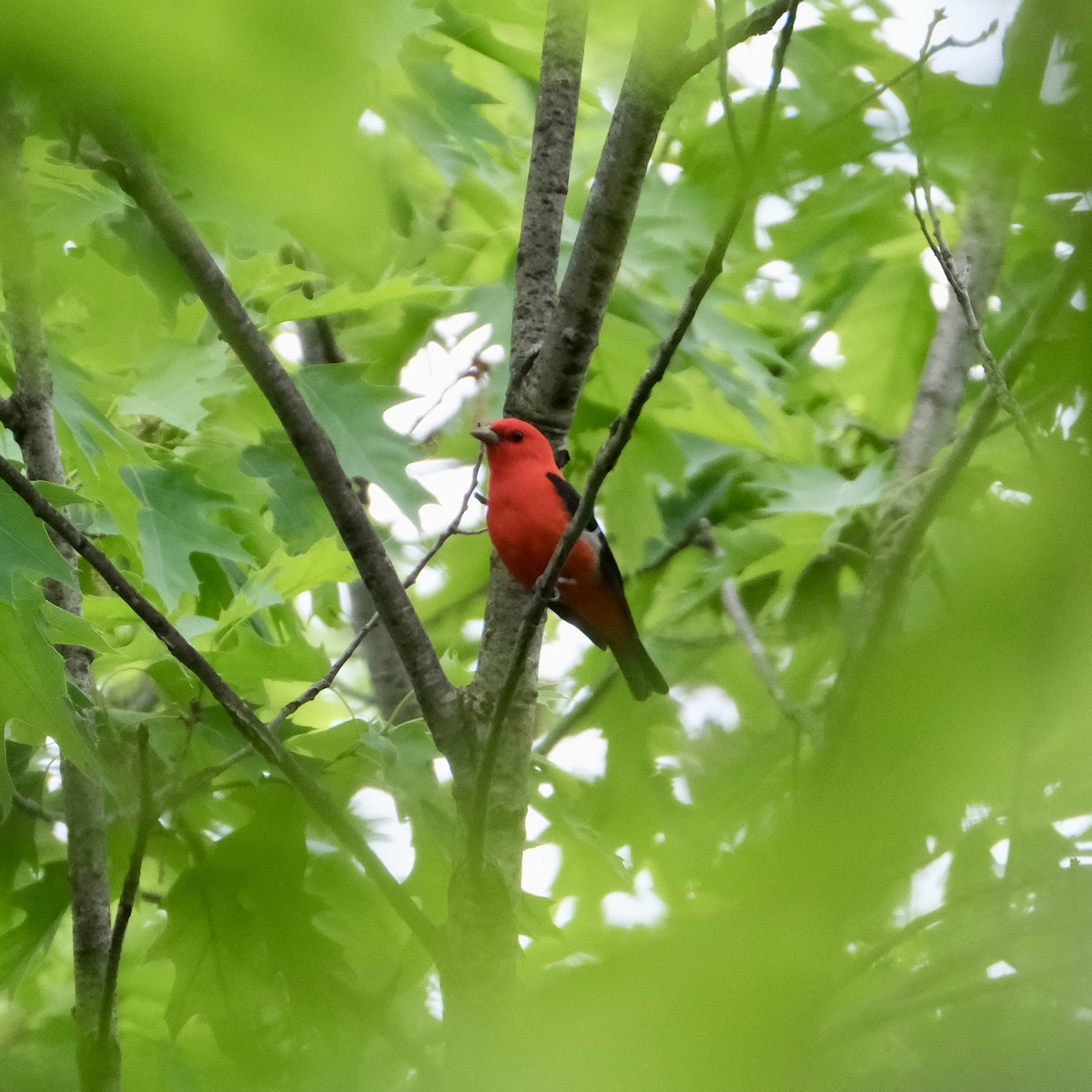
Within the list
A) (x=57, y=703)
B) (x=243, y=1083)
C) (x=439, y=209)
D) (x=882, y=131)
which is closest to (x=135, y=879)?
(x=57, y=703)

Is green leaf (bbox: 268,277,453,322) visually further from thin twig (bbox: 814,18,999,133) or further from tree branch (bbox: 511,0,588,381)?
thin twig (bbox: 814,18,999,133)

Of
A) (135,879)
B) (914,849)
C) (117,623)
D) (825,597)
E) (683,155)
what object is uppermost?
(683,155)

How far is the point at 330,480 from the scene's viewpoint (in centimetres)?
240

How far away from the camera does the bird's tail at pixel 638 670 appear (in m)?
4.51

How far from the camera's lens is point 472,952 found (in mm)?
2312

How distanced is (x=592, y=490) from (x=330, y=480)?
0.60m

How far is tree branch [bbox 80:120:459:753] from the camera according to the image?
86.4 inches

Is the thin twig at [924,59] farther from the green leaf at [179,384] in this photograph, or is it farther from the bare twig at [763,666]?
the green leaf at [179,384]

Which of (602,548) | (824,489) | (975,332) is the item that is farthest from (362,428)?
(975,332)

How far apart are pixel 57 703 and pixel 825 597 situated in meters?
3.22

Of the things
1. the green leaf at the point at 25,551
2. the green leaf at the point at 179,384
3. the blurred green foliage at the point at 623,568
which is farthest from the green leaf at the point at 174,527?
the green leaf at the point at 25,551

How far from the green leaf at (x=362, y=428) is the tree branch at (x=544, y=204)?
2.27 feet

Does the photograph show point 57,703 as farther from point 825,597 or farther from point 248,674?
point 825,597

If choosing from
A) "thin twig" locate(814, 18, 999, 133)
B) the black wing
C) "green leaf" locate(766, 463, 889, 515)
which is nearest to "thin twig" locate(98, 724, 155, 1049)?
"thin twig" locate(814, 18, 999, 133)
